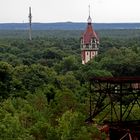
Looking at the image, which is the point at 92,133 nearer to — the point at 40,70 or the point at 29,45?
the point at 40,70

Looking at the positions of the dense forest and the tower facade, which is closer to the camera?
the dense forest

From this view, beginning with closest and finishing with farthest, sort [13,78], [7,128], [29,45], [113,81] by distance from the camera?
[113,81] → [7,128] → [13,78] → [29,45]

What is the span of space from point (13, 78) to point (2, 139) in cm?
3390

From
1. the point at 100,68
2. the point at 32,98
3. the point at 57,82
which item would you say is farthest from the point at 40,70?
the point at 32,98

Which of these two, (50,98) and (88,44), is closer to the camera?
(50,98)

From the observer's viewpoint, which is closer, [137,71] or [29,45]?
[137,71]

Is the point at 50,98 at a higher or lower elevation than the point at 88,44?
higher

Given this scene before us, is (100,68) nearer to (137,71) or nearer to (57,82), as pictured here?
(137,71)

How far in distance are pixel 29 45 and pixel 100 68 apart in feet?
282

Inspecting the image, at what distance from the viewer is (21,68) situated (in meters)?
73.4

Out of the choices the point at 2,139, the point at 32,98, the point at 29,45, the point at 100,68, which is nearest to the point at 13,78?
the point at 32,98

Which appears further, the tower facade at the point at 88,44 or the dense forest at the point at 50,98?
the tower facade at the point at 88,44

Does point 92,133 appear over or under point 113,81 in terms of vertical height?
under
